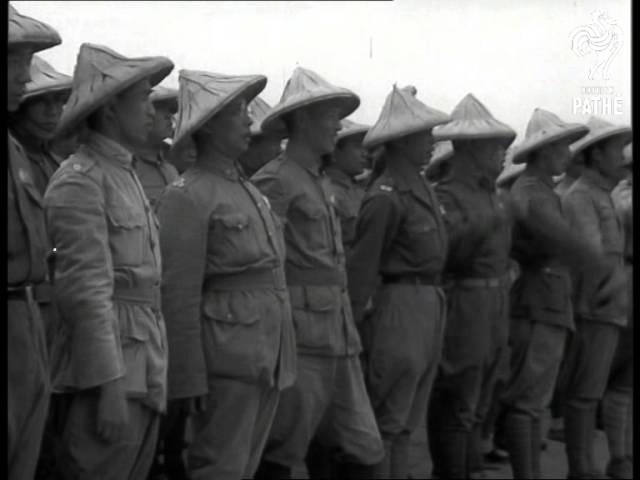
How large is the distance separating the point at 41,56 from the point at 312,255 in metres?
1.61

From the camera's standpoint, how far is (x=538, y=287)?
8820 mm

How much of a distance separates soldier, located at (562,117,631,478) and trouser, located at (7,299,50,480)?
4760 millimetres

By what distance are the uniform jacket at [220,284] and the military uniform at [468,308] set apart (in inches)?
91.8

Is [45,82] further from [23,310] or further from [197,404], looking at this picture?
[23,310]

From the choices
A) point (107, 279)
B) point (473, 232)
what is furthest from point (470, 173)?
point (107, 279)

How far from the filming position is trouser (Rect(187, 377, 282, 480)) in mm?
6043

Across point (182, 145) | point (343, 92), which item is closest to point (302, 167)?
point (343, 92)

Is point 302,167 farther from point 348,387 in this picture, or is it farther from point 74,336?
point 74,336

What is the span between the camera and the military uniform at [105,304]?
16.7ft

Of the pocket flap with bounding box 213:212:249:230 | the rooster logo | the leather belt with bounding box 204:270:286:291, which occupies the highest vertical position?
the rooster logo

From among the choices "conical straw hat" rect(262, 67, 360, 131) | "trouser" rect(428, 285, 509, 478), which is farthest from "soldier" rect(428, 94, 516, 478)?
"conical straw hat" rect(262, 67, 360, 131)

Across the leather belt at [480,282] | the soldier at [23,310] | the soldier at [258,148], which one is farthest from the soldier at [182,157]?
the soldier at [23,310]

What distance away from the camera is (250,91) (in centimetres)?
629

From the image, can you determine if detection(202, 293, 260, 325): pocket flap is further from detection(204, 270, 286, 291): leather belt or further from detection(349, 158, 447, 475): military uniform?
detection(349, 158, 447, 475): military uniform
